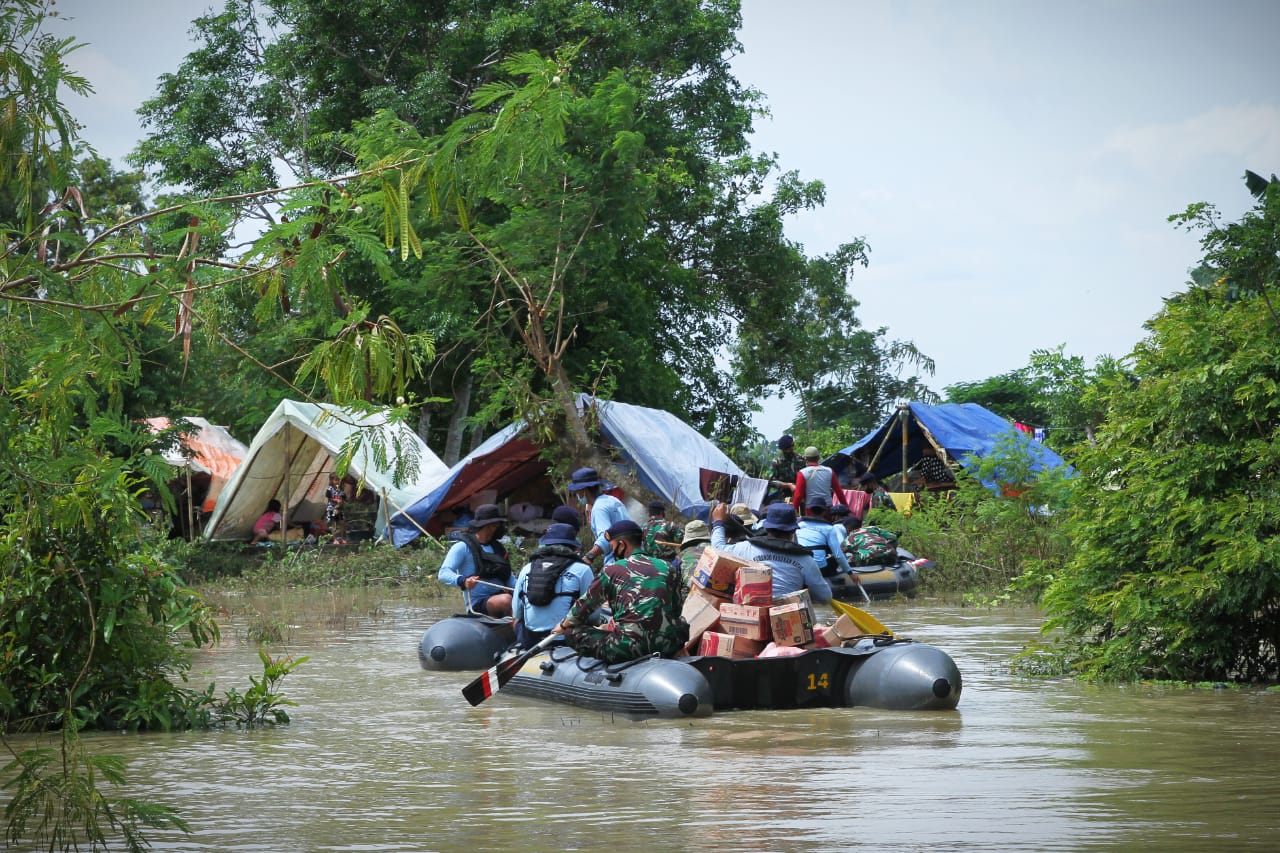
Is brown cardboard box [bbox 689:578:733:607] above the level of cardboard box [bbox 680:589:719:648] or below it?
above

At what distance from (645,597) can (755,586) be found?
0.84 m

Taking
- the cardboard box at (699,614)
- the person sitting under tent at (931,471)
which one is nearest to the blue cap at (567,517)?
the cardboard box at (699,614)

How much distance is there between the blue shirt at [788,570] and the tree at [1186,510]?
6.27 ft

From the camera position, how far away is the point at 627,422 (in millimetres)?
25469

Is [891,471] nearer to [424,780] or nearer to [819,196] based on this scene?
[819,196]

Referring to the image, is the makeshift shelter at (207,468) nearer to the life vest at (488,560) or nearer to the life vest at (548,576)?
the life vest at (488,560)

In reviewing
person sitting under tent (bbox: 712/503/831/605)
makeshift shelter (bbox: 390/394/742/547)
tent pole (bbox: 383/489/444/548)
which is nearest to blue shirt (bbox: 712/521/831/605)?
person sitting under tent (bbox: 712/503/831/605)

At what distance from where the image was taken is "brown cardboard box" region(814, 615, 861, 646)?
1127 centimetres

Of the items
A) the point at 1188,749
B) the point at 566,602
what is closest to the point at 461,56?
the point at 566,602

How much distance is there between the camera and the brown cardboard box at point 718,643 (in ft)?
36.4

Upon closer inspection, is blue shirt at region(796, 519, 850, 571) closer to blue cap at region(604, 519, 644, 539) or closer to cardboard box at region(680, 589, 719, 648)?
cardboard box at region(680, 589, 719, 648)

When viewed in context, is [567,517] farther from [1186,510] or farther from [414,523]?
[414,523]

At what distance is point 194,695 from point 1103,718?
635 centimetres

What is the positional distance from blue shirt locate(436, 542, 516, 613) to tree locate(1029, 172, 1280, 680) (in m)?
5.14
